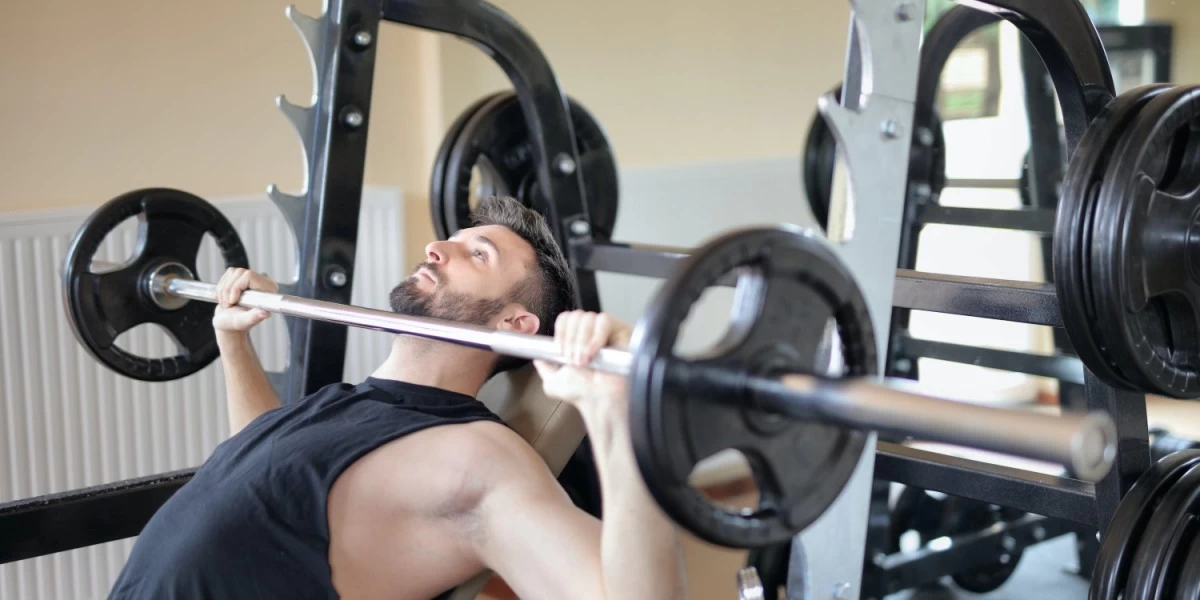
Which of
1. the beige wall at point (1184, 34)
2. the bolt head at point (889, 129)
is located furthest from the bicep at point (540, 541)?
the beige wall at point (1184, 34)

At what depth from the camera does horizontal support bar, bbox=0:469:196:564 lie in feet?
5.12

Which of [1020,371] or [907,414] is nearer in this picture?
[907,414]

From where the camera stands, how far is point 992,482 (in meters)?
1.36

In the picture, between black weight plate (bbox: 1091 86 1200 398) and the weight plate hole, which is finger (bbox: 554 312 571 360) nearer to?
black weight plate (bbox: 1091 86 1200 398)

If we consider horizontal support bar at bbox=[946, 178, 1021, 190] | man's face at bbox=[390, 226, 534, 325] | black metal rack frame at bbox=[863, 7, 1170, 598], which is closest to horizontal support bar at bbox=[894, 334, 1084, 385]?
black metal rack frame at bbox=[863, 7, 1170, 598]

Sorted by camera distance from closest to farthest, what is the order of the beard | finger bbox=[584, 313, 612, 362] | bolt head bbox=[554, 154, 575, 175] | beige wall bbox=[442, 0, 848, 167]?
finger bbox=[584, 313, 612, 362]
the beard
bolt head bbox=[554, 154, 575, 175]
beige wall bbox=[442, 0, 848, 167]

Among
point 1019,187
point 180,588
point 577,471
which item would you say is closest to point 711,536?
point 180,588

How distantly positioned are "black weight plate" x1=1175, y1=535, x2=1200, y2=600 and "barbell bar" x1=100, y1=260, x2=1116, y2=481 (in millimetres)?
426

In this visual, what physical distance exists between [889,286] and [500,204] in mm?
731

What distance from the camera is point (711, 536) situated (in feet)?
2.67

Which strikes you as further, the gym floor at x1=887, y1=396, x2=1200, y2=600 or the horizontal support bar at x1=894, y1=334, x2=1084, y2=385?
the gym floor at x1=887, y1=396, x2=1200, y2=600

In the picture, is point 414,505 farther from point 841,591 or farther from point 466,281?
point 841,591

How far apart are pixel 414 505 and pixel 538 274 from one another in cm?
41

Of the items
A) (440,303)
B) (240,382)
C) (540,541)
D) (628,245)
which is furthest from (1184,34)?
(240,382)
